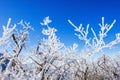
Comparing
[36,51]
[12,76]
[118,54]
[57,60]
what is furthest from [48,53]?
[118,54]

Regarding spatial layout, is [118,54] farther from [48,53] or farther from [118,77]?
[48,53]

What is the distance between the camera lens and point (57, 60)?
7.68 metres

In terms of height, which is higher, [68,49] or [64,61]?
[68,49]

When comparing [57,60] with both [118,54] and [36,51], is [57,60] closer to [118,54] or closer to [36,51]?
[36,51]

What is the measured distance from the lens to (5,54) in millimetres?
7020

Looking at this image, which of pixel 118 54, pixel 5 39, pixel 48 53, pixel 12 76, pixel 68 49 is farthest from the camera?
pixel 118 54

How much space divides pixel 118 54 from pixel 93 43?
30.8m

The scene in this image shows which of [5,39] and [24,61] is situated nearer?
[5,39]

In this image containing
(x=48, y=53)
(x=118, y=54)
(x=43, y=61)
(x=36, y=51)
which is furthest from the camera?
(x=118, y=54)

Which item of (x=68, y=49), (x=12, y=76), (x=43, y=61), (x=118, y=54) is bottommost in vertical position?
(x=12, y=76)

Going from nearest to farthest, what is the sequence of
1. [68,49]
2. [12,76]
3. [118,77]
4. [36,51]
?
[12,76] → [36,51] → [68,49] → [118,77]

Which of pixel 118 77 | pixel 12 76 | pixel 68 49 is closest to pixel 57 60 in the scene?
pixel 68 49

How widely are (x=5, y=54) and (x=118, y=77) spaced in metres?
19.1

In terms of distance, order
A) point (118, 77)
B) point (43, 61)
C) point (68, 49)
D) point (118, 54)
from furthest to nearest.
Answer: point (118, 54) < point (118, 77) < point (68, 49) < point (43, 61)
